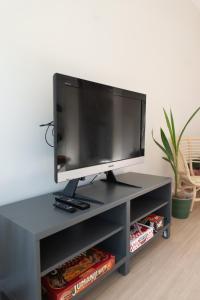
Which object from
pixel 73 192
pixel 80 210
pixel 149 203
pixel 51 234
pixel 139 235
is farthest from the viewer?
pixel 149 203

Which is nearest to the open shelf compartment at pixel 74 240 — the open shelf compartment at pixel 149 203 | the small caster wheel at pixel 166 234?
the open shelf compartment at pixel 149 203

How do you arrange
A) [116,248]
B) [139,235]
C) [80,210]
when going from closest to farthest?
[80,210] → [116,248] → [139,235]

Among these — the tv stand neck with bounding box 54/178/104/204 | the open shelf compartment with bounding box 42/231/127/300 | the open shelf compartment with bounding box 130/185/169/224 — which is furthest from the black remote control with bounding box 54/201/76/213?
the open shelf compartment with bounding box 130/185/169/224

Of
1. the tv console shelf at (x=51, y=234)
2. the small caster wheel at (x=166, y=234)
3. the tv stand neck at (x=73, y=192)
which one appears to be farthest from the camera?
the small caster wheel at (x=166, y=234)

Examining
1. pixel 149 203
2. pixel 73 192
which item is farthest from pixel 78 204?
pixel 149 203

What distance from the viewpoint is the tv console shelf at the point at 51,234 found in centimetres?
93

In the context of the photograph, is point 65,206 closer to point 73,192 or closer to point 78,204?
point 78,204

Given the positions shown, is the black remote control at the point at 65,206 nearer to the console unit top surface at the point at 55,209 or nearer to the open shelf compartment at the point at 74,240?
the console unit top surface at the point at 55,209

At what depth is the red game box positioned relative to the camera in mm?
1066

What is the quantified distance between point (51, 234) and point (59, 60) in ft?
3.50

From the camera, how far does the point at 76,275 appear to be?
3.84ft

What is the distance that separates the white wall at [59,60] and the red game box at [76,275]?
0.47 metres

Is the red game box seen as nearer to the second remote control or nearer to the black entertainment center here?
the black entertainment center

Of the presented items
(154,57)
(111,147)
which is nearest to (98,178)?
(111,147)
